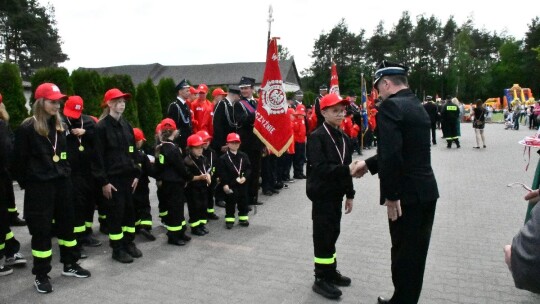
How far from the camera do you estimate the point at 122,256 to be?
18.0 ft

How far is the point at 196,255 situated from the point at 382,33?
88.9m

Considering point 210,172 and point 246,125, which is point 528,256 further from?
point 246,125

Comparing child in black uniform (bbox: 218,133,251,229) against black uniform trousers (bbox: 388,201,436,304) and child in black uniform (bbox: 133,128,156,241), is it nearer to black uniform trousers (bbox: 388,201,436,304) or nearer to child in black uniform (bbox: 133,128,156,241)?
child in black uniform (bbox: 133,128,156,241)

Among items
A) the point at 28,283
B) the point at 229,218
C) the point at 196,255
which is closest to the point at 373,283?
the point at 196,255

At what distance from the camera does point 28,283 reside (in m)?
4.83

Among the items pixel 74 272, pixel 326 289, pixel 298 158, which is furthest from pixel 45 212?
pixel 298 158

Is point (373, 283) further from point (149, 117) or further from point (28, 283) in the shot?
point (149, 117)

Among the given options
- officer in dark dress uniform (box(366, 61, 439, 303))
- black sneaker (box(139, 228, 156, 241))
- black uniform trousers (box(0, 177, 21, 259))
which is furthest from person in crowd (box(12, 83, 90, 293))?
officer in dark dress uniform (box(366, 61, 439, 303))

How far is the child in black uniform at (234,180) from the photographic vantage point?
7137 mm

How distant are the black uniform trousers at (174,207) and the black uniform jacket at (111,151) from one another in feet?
2.67

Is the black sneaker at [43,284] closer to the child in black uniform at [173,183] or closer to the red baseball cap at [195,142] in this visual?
the child in black uniform at [173,183]

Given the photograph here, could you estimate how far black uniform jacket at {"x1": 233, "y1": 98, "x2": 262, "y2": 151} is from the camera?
842cm

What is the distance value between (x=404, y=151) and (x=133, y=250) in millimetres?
3732

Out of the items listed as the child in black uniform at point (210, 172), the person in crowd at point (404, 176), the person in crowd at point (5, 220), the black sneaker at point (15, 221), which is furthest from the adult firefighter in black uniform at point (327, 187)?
the black sneaker at point (15, 221)
